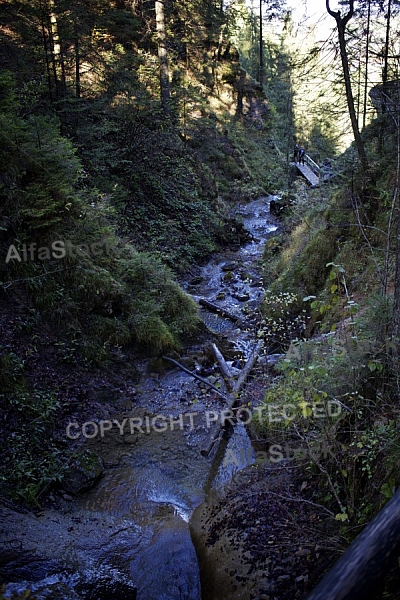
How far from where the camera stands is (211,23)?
25078mm

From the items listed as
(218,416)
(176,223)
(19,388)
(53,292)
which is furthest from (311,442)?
(176,223)

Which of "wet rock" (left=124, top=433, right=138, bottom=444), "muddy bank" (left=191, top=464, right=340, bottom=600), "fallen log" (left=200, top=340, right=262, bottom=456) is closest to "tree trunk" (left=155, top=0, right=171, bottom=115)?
"fallen log" (left=200, top=340, right=262, bottom=456)

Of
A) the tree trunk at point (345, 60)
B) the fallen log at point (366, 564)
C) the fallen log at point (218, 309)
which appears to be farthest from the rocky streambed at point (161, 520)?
the tree trunk at point (345, 60)

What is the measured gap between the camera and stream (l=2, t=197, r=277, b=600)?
4.41m

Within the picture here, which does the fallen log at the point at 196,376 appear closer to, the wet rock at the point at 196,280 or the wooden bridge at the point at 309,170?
the wet rock at the point at 196,280

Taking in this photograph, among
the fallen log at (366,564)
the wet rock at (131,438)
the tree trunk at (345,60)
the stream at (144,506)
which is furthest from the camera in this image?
the tree trunk at (345,60)

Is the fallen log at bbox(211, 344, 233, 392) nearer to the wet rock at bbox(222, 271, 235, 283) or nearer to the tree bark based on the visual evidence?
the wet rock at bbox(222, 271, 235, 283)

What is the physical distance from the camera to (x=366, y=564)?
2637 millimetres

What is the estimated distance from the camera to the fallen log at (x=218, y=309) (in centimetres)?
1194

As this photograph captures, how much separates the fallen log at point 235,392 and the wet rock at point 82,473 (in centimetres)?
174

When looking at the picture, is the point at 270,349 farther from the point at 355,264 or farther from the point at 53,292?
the point at 53,292

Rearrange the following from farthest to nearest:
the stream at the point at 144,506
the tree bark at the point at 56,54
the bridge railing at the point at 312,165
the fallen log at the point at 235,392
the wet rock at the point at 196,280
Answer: the bridge railing at the point at 312,165
the wet rock at the point at 196,280
the tree bark at the point at 56,54
the fallen log at the point at 235,392
the stream at the point at 144,506

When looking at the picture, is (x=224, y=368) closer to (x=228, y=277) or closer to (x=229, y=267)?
(x=228, y=277)

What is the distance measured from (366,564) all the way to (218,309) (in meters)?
9.81
